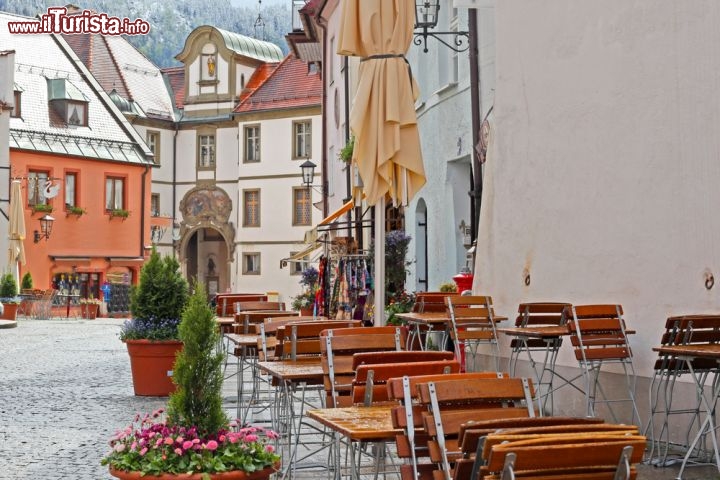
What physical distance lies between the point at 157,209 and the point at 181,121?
3.80 metres

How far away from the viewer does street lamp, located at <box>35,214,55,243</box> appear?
41.8 meters

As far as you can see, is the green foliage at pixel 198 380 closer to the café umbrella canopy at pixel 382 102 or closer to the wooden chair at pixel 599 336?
the wooden chair at pixel 599 336

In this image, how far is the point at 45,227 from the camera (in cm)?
4219

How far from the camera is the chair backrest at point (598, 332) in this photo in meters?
8.77

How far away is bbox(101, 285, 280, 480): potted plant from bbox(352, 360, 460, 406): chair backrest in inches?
20.0

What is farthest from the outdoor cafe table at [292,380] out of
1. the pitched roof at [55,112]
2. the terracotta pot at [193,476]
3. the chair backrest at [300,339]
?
the pitched roof at [55,112]

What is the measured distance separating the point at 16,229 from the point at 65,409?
2714 centimetres

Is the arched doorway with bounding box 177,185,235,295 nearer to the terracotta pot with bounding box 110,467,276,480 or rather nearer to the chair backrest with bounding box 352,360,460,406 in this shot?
the chair backrest with bounding box 352,360,460,406

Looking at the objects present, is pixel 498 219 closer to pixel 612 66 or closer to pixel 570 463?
pixel 612 66

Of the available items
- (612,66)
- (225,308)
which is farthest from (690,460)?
(225,308)

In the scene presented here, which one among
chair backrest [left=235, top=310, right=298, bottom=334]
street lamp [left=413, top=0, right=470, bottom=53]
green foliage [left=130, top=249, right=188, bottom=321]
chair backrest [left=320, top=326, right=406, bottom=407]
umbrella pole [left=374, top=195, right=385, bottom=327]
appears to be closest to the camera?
chair backrest [left=320, top=326, right=406, bottom=407]

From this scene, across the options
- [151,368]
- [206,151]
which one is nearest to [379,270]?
[151,368]

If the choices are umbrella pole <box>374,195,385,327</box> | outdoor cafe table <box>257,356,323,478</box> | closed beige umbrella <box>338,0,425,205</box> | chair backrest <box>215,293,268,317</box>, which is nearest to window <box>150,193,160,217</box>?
chair backrest <box>215,293,268,317</box>

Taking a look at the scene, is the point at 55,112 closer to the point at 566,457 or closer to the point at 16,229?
the point at 16,229
